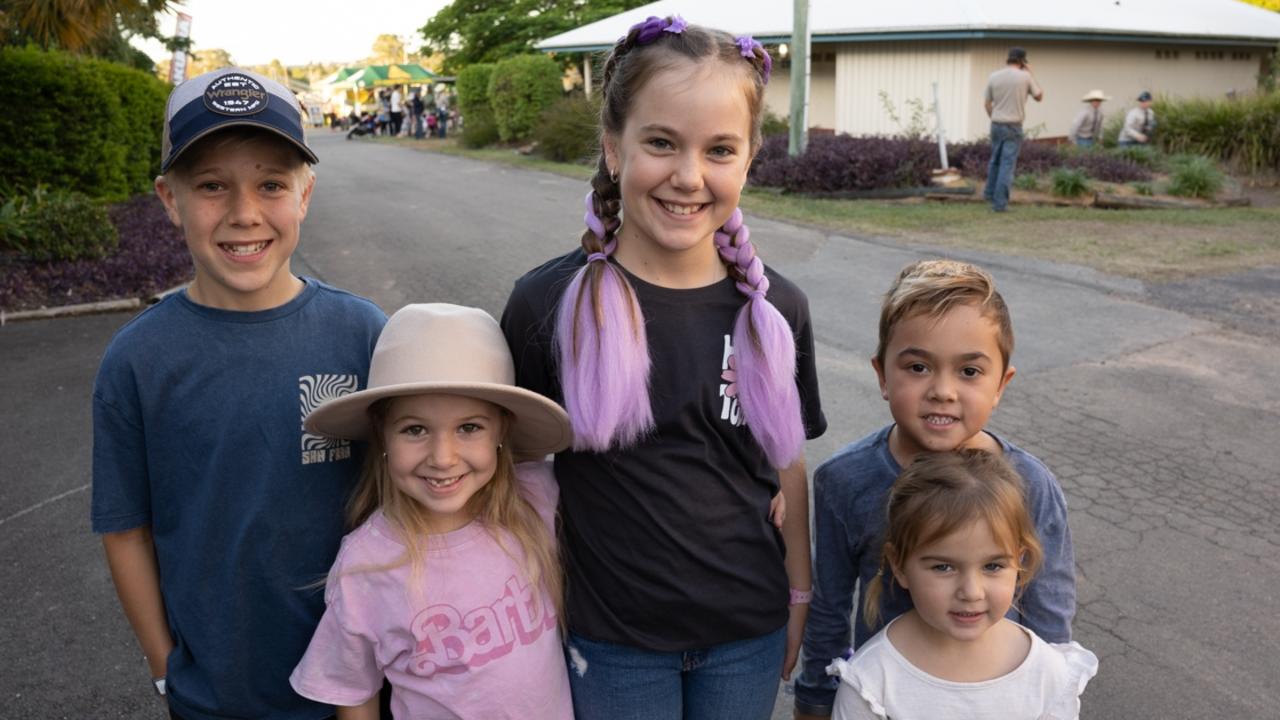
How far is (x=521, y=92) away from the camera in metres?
26.3

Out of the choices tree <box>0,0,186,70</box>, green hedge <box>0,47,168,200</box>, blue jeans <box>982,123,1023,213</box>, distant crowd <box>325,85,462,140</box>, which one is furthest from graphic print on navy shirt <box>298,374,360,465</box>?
distant crowd <box>325,85,462,140</box>

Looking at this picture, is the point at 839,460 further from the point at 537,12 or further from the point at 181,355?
the point at 537,12

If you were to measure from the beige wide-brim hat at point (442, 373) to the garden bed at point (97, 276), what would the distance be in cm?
777

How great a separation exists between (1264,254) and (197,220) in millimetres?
10954

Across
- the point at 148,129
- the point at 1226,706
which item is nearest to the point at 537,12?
the point at 148,129

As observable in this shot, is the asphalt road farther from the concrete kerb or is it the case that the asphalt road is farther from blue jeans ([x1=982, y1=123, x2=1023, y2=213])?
blue jeans ([x1=982, y1=123, x2=1023, y2=213])

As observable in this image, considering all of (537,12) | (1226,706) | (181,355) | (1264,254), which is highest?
(537,12)

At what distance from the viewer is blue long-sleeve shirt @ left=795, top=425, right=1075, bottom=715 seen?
1.97m

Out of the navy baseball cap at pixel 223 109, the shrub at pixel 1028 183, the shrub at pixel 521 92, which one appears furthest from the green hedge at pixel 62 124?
the shrub at pixel 521 92

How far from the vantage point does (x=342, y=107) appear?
74.5 meters

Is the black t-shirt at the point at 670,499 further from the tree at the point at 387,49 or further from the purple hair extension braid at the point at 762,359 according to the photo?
the tree at the point at 387,49

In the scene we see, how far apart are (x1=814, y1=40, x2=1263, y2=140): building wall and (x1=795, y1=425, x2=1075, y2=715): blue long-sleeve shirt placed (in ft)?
65.8

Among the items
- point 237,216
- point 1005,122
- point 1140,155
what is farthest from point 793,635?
point 1140,155

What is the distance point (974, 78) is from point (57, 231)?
17228 mm
